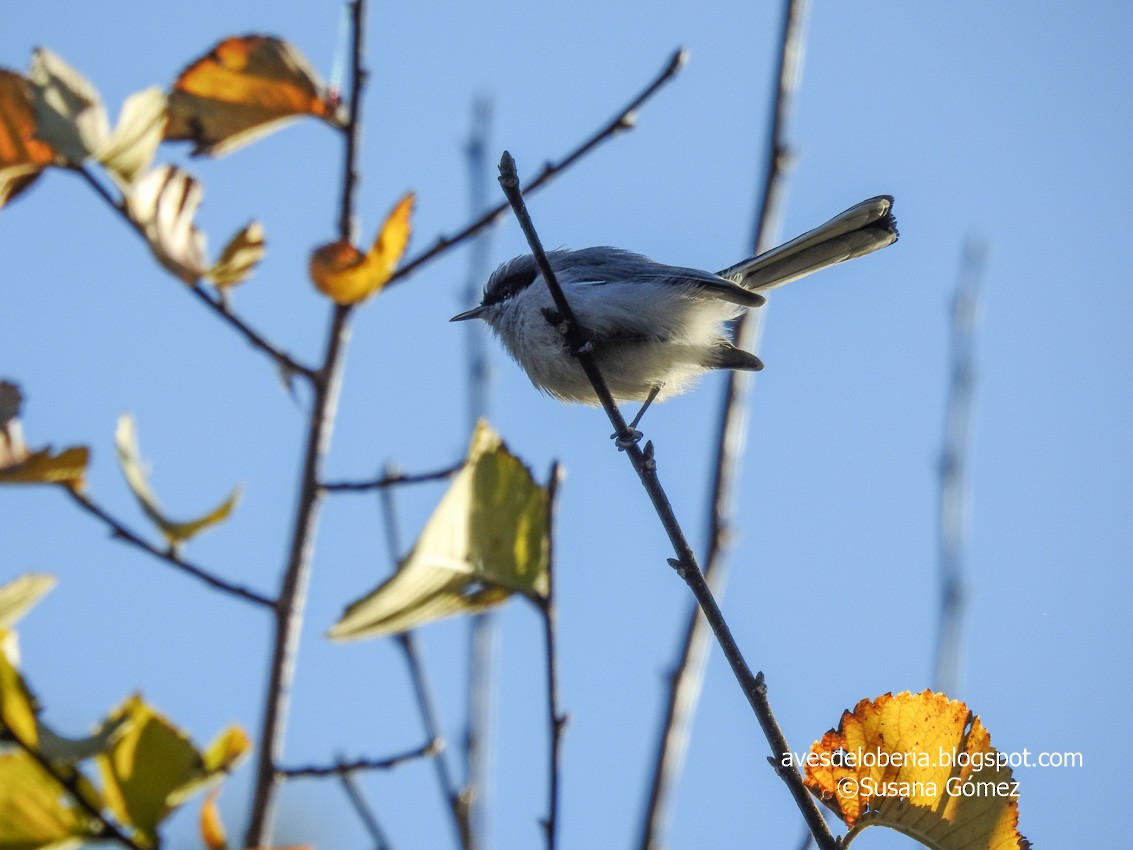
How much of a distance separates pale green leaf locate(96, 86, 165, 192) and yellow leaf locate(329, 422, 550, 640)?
769 mm

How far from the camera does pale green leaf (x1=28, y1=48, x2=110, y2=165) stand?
1935 mm

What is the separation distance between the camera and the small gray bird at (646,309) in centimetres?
354

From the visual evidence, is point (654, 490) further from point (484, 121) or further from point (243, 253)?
point (484, 121)

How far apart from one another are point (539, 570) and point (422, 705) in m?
0.75

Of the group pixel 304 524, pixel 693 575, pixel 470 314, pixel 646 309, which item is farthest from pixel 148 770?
pixel 470 314

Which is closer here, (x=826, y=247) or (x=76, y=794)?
(x=76, y=794)

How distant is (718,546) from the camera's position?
237 cm

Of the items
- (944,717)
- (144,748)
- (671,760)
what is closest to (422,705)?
Result: (671,760)

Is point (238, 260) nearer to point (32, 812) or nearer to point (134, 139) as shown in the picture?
point (134, 139)

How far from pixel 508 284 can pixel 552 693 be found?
268 centimetres

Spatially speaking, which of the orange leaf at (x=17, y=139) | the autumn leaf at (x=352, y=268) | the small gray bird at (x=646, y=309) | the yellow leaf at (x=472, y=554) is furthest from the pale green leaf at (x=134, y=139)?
the small gray bird at (x=646, y=309)

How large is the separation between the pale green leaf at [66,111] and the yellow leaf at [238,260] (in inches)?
11.6

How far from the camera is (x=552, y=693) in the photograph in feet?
5.90

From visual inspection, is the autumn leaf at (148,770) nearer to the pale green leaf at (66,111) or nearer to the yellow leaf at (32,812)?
the yellow leaf at (32,812)
